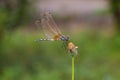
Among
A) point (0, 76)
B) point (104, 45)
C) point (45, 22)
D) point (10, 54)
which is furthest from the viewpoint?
point (104, 45)

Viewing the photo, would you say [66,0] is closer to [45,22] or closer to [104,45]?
[104,45]

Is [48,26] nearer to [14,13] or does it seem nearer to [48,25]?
[48,25]

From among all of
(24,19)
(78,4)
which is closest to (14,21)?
(24,19)

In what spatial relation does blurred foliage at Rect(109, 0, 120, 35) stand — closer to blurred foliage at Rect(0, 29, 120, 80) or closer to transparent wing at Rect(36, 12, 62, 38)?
blurred foliage at Rect(0, 29, 120, 80)

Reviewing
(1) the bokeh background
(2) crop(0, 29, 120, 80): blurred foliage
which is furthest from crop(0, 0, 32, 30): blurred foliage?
(2) crop(0, 29, 120, 80): blurred foliage

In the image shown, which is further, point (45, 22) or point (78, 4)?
point (78, 4)

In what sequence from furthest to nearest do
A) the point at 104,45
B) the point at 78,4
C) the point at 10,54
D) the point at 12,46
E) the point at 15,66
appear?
the point at 78,4 → the point at 104,45 → the point at 12,46 → the point at 10,54 → the point at 15,66

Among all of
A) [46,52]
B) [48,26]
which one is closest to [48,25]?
[48,26]

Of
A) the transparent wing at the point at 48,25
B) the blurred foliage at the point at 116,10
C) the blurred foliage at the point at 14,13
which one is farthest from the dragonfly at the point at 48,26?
the blurred foliage at the point at 116,10
